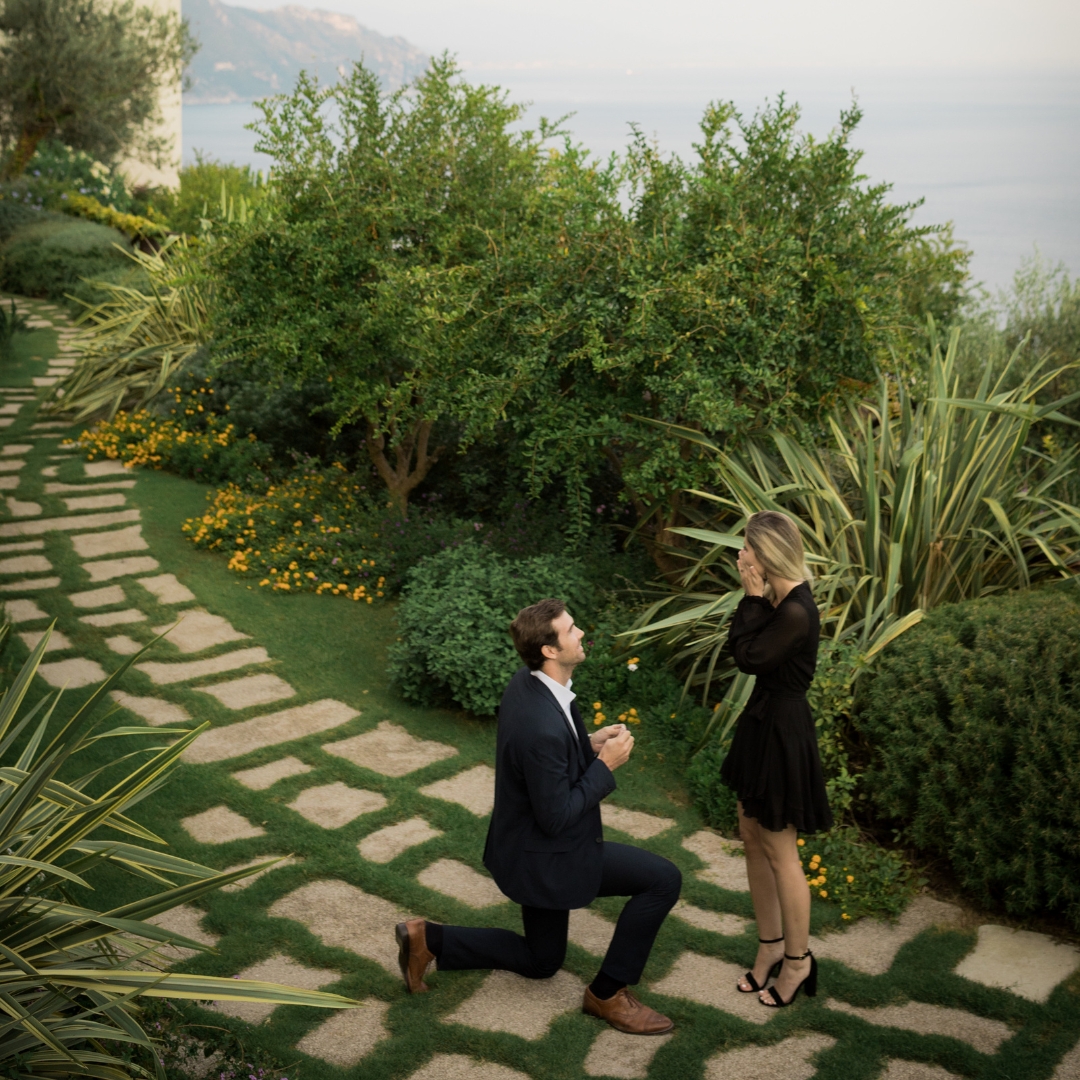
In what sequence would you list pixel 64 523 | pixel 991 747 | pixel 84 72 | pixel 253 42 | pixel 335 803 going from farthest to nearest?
1. pixel 253 42
2. pixel 84 72
3. pixel 64 523
4. pixel 335 803
5. pixel 991 747

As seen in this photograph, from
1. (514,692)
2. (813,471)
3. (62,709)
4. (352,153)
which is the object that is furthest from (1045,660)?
(352,153)

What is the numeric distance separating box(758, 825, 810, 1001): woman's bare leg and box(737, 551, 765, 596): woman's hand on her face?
26.3 inches

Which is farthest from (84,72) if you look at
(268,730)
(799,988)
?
(799,988)

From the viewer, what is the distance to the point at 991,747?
3.35 metres

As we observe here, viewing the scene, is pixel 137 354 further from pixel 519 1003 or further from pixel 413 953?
pixel 519 1003

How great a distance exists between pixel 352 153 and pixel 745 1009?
16.4 ft

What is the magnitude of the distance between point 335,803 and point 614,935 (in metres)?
1.48

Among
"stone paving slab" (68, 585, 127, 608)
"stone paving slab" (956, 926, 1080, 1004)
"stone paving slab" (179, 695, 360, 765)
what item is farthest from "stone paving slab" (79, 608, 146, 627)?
"stone paving slab" (956, 926, 1080, 1004)

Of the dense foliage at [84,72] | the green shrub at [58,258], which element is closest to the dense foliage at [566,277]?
the green shrub at [58,258]

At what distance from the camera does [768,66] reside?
356 inches

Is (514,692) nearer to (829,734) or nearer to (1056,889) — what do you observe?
(829,734)

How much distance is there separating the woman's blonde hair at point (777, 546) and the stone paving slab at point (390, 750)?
2.00m

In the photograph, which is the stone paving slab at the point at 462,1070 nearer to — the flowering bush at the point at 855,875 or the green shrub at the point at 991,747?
the flowering bush at the point at 855,875

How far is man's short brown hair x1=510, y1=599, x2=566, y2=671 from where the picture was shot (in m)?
2.63
